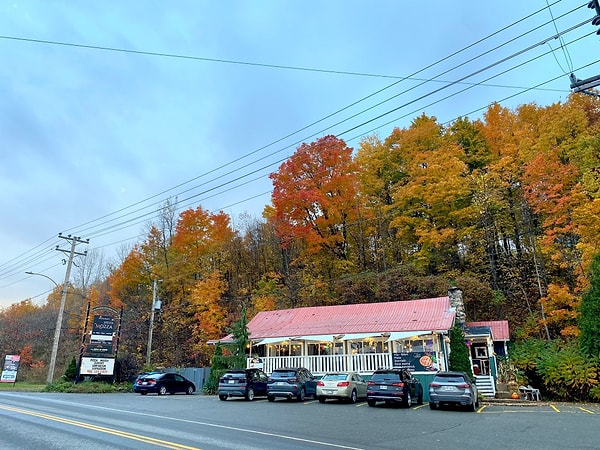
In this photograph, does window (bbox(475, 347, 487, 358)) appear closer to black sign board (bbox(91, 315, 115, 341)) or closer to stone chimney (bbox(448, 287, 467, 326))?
stone chimney (bbox(448, 287, 467, 326))

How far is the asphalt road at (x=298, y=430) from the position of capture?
7973 mm

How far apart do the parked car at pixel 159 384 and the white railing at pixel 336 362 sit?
18.9 ft

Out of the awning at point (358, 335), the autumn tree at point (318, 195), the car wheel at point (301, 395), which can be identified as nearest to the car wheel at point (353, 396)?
the car wheel at point (301, 395)

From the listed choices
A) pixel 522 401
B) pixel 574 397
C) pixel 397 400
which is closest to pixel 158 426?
pixel 397 400

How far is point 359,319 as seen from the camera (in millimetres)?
25281

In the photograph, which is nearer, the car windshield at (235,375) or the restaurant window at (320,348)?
the car windshield at (235,375)

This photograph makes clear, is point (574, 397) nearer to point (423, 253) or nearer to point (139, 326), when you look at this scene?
point (423, 253)

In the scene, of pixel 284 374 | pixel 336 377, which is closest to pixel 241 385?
pixel 284 374

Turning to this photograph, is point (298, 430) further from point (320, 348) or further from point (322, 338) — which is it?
point (320, 348)

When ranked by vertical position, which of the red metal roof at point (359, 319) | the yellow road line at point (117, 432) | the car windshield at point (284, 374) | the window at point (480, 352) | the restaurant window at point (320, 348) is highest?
the red metal roof at point (359, 319)

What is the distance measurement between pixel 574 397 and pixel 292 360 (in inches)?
566

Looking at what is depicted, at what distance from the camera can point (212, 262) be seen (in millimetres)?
40469

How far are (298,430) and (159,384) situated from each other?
18162mm

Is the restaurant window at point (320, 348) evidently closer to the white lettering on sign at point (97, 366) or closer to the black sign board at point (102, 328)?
the white lettering on sign at point (97, 366)
